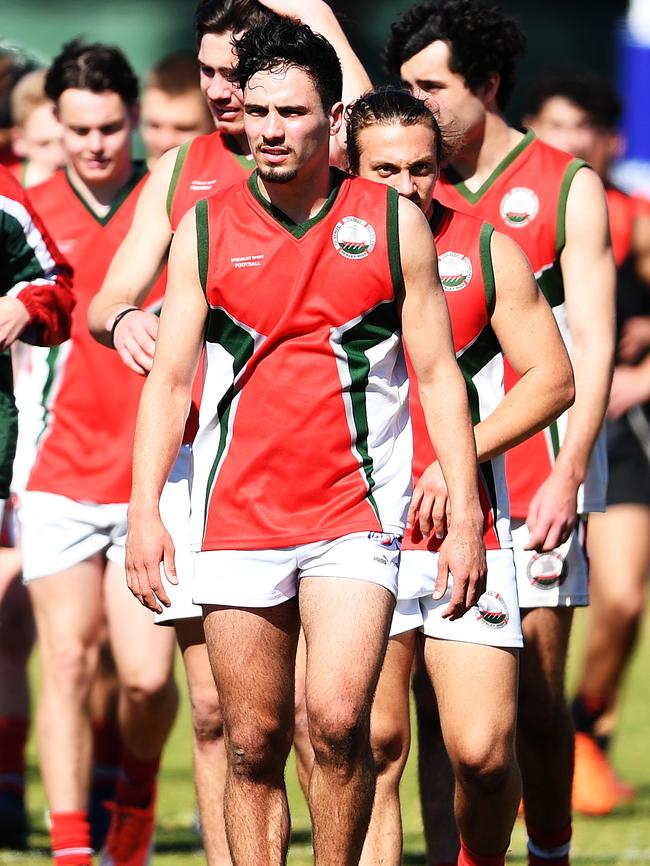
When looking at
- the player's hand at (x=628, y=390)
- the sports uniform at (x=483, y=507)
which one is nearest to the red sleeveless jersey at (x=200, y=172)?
the sports uniform at (x=483, y=507)

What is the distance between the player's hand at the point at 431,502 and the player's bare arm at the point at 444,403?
143 mm

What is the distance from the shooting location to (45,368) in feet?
23.9

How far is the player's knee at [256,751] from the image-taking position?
500cm

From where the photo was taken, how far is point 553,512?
19.1ft

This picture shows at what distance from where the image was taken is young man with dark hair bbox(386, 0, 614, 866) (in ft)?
20.0

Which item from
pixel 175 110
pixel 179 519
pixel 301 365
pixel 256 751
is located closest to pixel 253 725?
pixel 256 751

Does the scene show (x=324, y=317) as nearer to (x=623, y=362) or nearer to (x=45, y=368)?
(x=45, y=368)

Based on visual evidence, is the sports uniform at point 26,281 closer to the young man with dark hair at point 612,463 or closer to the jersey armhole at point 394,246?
the jersey armhole at point 394,246

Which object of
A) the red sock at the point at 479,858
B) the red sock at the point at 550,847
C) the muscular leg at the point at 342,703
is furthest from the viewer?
the red sock at the point at 550,847

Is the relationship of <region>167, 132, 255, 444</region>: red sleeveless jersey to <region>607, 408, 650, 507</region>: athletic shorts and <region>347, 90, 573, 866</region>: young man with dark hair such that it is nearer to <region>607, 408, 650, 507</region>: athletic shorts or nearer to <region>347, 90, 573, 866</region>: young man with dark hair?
<region>347, 90, 573, 866</region>: young man with dark hair

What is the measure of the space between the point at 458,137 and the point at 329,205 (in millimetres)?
991

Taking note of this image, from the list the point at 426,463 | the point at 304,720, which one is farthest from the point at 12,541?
the point at 426,463

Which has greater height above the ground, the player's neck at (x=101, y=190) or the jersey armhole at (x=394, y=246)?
the player's neck at (x=101, y=190)

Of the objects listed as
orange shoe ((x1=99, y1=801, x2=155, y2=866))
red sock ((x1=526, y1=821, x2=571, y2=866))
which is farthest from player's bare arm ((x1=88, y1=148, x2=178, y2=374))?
red sock ((x1=526, y1=821, x2=571, y2=866))
